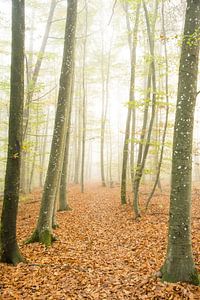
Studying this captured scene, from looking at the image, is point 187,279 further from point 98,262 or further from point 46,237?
point 46,237

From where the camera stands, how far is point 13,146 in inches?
246

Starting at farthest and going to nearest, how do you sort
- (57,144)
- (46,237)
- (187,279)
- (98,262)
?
(57,144) < (46,237) < (98,262) < (187,279)

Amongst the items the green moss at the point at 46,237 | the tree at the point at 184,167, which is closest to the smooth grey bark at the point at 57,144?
the green moss at the point at 46,237

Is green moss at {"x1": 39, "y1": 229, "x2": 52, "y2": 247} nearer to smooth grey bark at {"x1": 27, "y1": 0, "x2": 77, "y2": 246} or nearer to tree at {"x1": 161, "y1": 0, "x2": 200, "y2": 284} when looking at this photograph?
smooth grey bark at {"x1": 27, "y1": 0, "x2": 77, "y2": 246}

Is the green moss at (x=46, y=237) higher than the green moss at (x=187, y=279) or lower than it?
lower

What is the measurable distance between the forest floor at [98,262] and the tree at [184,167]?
0.35m

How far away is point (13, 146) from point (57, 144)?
2277 mm

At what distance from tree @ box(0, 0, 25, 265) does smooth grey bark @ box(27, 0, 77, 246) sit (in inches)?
74.3

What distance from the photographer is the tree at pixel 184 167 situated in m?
5.06

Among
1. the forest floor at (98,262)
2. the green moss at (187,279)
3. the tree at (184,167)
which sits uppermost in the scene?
the tree at (184,167)

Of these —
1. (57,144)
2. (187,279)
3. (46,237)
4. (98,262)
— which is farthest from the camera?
(57,144)

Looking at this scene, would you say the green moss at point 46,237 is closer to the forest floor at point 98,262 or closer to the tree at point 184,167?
the forest floor at point 98,262

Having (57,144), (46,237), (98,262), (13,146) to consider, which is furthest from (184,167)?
(46,237)

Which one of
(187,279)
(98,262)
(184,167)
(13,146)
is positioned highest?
(13,146)
